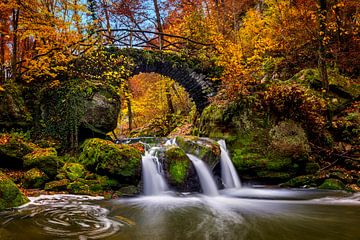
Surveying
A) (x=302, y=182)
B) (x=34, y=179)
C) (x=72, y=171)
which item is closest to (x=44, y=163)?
(x=34, y=179)

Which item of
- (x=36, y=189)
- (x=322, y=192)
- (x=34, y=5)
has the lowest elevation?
(x=322, y=192)

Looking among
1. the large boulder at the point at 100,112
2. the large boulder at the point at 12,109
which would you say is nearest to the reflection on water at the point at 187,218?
the large boulder at the point at 100,112

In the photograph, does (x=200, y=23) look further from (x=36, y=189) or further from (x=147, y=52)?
(x=36, y=189)

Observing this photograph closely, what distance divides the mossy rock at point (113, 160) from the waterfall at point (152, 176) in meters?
0.38

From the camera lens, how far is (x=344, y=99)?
405 inches

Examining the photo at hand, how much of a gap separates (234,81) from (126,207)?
6.61 m

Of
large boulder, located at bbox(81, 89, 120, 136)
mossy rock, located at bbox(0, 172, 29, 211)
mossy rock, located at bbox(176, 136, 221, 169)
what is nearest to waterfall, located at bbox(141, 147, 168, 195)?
mossy rock, located at bbox(176, 136, 221, 169)

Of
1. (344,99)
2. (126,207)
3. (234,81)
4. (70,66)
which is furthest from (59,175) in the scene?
(344,99)

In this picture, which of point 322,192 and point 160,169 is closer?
point 322,192

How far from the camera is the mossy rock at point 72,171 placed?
23.7 feet

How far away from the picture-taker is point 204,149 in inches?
359

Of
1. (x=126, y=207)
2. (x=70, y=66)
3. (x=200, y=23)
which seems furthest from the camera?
(x=200, y=23)

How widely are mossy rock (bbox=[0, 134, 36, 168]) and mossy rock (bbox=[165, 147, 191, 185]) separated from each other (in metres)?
4.00

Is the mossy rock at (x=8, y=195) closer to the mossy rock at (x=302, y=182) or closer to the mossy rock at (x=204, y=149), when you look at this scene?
the mossy rock at (x=204, y=149)
